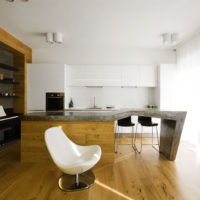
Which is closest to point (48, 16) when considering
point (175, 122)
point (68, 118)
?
point (68, 118)

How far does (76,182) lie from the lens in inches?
78.2

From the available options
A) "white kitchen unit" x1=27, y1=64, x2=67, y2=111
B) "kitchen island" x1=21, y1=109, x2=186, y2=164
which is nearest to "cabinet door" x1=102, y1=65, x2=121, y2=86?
"white kitchen unit" x1=27, y1=64, x2=67, y2=111

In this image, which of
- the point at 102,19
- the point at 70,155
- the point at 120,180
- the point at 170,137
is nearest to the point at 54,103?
the point at 70,155

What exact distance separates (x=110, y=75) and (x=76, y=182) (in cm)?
337

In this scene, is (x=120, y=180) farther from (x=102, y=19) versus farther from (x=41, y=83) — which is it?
(x=41, y=83)

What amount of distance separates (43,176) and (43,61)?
3733 millimetres

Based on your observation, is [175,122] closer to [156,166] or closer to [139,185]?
[156,166]

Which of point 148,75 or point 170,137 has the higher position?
point 148,75

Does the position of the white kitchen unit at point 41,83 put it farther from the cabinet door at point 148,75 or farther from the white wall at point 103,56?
A: the cabinet door at point 148,75

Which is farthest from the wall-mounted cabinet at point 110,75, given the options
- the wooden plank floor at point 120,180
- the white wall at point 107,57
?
the wooden plank floor at point 120,180

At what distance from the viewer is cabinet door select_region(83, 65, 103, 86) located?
4.64m

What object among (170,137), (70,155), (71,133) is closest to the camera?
(70,155)

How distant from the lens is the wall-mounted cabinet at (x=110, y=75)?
4629 mm

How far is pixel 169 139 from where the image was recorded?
2924 mm
